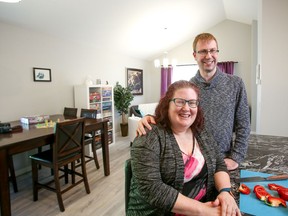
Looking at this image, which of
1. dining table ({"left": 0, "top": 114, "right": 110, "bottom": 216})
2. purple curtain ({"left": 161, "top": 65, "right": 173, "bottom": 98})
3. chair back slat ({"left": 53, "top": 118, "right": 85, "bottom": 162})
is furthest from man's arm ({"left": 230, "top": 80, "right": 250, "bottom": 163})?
purple curtain ({"left": 161, "top": 65, "right": 173, "bottom": 98})

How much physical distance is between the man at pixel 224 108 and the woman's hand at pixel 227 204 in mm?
288

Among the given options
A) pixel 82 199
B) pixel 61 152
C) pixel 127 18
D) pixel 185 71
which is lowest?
pixel 82 199

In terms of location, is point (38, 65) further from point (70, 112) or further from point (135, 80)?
point (135, 80)

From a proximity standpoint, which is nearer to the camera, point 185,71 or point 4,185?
point 4,185

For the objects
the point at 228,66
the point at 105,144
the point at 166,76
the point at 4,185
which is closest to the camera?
the point at 4,185

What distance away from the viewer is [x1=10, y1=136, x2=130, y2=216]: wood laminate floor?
7.25 ft

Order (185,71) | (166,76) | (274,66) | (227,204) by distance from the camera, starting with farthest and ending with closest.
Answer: (166,76), (185,71), (274,66), (227,204)

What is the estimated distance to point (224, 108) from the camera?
1.15 m

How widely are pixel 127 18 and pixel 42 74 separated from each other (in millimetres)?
1857

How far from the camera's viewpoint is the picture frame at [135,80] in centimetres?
588

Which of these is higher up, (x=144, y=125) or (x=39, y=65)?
(x=39, y=65)

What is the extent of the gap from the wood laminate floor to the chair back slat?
54 cm

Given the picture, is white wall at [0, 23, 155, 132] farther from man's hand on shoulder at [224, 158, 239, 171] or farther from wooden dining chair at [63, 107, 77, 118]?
man's hand on shoulder at [224, 158, 239, 171]

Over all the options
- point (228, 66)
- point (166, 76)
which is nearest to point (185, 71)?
point (166, 76)
